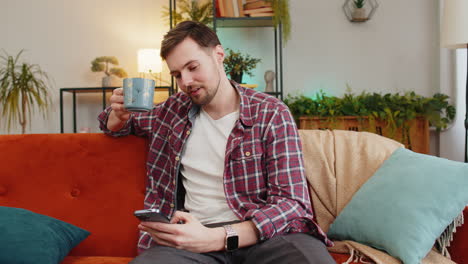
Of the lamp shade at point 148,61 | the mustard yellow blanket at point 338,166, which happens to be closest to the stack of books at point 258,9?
the lamp shade at point 148,61

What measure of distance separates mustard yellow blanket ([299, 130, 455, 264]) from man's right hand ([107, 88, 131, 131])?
718mm

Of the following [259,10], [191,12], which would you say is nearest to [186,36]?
[259,10]

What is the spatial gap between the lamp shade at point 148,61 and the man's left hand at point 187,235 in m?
2.57

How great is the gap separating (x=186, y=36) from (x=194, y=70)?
0.39 feet

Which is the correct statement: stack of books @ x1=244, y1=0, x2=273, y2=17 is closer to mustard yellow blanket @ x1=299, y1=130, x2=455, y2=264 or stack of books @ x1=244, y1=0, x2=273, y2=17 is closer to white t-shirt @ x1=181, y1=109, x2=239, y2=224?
mustard yellow blanket @ x1=299, y1=130, x2=455, y2=264

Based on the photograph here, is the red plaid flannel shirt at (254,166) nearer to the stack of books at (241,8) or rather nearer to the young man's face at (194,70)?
the young man's face at (194,70)

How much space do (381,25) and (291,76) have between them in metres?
0.89

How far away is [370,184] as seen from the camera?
4.76ft

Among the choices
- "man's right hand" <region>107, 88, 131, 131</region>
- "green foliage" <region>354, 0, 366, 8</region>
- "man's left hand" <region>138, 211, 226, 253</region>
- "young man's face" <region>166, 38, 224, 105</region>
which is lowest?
"man's left hand" <region>138, 211, 226, 253</region>

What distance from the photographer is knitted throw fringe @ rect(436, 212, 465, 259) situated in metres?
1.28

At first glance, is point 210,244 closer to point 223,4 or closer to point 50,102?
point 223,4

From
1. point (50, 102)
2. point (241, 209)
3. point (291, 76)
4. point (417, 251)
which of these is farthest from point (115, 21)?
point (417, 251)

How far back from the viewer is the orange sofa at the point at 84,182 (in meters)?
1.50

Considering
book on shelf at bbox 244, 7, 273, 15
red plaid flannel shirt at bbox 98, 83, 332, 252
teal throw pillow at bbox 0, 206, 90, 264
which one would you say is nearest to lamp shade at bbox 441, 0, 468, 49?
book on shelf at bbox 244, 7, 273, 15
